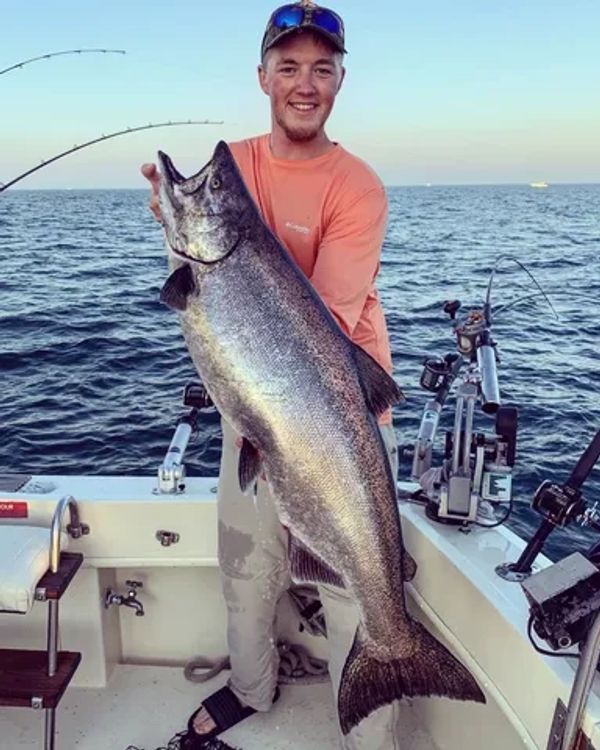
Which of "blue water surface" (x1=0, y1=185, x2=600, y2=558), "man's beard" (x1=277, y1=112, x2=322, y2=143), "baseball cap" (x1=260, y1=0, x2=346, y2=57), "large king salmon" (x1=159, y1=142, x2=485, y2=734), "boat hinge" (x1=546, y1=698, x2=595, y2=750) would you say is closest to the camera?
"boat hinge" (x1=546, y1=698, x2=595, y2=750)

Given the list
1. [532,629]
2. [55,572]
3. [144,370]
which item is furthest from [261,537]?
[144,370]

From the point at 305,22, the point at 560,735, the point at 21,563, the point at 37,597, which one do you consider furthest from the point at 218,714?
the point at 305,22

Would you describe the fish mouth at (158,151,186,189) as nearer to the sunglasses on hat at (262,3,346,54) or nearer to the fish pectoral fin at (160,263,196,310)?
the fish pectoral fin at (160,263,196,310)

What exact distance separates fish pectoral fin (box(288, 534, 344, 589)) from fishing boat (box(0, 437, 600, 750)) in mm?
603

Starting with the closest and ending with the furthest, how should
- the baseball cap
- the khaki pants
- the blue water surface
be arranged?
1. the baseball cap
2. the khaki pants
3. the blue water surface

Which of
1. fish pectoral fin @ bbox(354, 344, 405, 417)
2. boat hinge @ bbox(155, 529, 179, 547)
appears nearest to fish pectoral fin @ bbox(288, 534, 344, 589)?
fish pectoral fin @ bbox(354, 344, 405, 417)

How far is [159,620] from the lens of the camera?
416cm

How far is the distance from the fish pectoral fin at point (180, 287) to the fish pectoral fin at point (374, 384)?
57cm

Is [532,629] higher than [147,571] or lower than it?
higher

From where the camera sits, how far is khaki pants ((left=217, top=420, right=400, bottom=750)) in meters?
3.23

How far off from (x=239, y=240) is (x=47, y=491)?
195 cm

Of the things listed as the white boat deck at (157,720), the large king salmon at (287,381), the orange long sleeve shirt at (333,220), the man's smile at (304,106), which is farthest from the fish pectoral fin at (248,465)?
the white boat deck at (157,720)

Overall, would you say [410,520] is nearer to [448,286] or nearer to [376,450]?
[376,450]

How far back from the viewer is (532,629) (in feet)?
8.64
